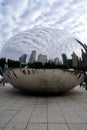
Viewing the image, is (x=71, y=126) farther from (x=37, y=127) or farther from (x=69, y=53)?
(x=69, y=53)

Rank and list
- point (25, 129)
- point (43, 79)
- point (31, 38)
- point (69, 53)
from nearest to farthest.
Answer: point (25, 129) < point (43, 79) < point (69, 53) < point (31, 38)

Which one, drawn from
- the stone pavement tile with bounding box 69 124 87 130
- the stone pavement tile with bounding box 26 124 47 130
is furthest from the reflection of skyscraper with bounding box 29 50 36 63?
the stone pavement tile with bounding box 69 124 87 130

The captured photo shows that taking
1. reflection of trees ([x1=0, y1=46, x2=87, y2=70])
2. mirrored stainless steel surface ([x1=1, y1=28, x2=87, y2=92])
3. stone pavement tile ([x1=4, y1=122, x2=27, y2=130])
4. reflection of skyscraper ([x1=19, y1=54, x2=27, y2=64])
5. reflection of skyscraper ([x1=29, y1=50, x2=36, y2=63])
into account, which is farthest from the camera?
reflection of skyscraper ([x1=19, y1=54, x2=27, y2=64])

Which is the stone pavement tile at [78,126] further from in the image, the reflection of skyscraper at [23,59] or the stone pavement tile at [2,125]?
the reflection of skyscraper at [23,59]

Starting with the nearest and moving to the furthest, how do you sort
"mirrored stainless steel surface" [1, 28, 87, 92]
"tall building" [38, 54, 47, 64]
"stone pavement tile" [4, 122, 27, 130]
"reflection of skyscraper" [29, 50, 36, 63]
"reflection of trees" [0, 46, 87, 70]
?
"stone pavement tile" [4, 122, 27, 130] → "mirrored stainless steel surface" [1, 28, 87, 92] → "reflection of trees" [0, 46, 87, 70] → "tall building" [38, 54, 47, 64] → "reflection of skyscraper" [29, 50, 36, 63]

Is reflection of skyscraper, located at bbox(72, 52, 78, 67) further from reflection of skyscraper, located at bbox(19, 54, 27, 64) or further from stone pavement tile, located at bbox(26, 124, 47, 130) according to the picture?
stone pavement tile, located at bbox(26, 124, 47, 130)

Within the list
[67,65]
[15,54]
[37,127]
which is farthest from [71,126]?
[15,54]

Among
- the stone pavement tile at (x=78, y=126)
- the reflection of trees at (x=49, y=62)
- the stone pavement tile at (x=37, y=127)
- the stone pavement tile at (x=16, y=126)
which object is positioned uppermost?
the reflection of trees at (x=49, y=62)

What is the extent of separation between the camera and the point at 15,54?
17.7 m

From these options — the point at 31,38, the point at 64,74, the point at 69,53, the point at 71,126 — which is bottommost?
the point at 71,126

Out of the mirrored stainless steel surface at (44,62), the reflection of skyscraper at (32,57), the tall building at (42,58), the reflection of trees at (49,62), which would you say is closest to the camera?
the mirrored stainless steel surface at (44,62)

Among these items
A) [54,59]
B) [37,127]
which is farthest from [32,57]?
[37,127]

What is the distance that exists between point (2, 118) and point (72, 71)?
9.56 metres

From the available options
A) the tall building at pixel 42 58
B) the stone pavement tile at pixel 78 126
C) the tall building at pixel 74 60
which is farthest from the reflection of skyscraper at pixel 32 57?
the stone pavement tile at pixel 78 126
